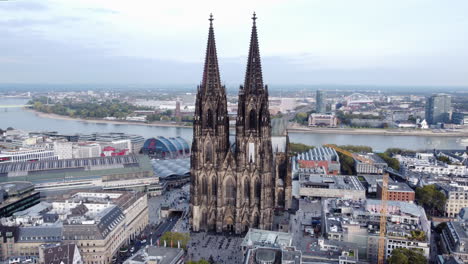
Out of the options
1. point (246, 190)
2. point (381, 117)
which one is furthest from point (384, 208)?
point (381, 117)

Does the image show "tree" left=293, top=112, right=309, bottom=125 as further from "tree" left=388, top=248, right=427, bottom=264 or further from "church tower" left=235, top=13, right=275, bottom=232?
"tree" left=388, top=248, right=427, bottom=264

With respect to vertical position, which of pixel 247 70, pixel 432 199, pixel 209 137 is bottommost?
Answer: pixel 432 199

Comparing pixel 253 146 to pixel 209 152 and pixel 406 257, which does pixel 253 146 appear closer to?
pixel 209 152

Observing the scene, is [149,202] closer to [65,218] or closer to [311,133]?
[65,218]

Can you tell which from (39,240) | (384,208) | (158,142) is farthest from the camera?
(158,142)

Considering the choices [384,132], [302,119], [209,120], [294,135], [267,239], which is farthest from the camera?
[302,119]

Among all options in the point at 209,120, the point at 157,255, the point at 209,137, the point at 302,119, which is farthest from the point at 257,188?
the point at 302,119
